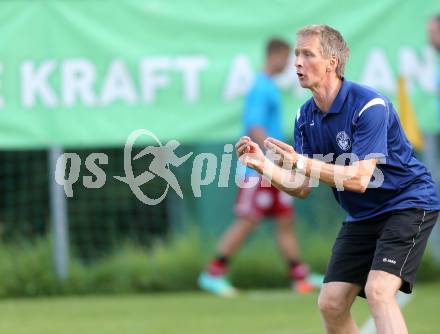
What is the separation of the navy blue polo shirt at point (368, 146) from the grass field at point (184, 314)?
220 cm

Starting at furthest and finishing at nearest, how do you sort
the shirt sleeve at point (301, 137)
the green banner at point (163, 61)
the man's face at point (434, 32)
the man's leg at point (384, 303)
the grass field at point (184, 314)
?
1. the green banner at point (163, 61)
2. the man's face at point (434, 32)
3. the grass field at point (184, 314)
4. the shirt sleeve at point (301, 137)
5. the man's leg at point (384, 303)

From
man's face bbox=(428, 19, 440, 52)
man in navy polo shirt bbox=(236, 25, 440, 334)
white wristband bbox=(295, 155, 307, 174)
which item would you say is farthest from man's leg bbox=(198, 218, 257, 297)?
white wristband bbox=(295, 155, 307, 174)

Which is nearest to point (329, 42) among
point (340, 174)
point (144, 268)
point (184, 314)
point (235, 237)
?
point (340, 174)

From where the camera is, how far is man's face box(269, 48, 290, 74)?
373 inches

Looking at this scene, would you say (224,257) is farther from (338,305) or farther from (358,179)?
(358,179)

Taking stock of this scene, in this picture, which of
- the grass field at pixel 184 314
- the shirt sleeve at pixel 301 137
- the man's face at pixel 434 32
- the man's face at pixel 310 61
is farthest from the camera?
the man's face at pixel 434 32

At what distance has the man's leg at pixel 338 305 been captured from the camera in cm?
552

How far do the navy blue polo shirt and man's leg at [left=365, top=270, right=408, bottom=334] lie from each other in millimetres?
410

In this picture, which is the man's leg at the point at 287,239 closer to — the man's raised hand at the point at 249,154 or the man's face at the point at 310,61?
the man's face at the point at 310,61

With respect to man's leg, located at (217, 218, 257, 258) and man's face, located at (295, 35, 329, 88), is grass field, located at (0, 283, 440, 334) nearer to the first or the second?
man's leg, located at (217, 218, 257, 258)

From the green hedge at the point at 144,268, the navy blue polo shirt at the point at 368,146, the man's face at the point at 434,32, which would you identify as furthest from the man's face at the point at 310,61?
the green hedge at the point at 144,268

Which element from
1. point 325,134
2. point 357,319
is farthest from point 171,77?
point 325,134

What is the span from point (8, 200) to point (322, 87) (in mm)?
6093

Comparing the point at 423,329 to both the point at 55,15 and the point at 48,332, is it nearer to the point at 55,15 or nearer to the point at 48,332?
the point at 48,332
